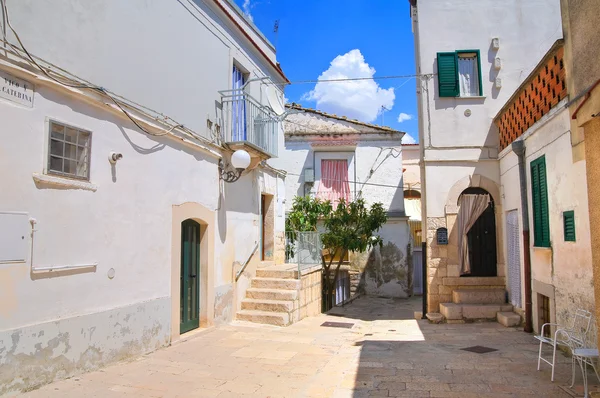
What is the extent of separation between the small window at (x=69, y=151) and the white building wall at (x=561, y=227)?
21.8ft

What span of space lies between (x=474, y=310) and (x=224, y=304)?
5.54 m

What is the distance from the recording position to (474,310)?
9.80 meters

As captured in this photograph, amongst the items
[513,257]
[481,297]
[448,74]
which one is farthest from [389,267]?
[448,74]

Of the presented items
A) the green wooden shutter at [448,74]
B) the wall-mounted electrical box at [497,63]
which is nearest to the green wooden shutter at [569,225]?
the green wooden shutter at [448,74]

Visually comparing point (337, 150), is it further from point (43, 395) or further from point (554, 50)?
point (43, 395)

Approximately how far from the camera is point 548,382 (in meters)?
5.23

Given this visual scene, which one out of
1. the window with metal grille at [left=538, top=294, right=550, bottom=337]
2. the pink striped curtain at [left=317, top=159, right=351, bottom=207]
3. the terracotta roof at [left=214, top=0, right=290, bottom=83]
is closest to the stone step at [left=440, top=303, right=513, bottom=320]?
the window with metal grille at [left=538, top=294, right=550, bottom=337]

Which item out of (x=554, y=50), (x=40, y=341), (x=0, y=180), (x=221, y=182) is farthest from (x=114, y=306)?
(x=554, y=50)

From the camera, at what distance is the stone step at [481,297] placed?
10.1 m

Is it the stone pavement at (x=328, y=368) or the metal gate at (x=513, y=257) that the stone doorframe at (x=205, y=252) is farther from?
the metal gate at (x=513, y=257)

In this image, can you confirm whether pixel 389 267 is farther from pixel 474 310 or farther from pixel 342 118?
pixel 474 310

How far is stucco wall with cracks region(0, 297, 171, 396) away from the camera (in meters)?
4.52

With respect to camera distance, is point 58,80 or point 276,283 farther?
point 276,283

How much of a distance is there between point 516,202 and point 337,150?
37.8 ft
